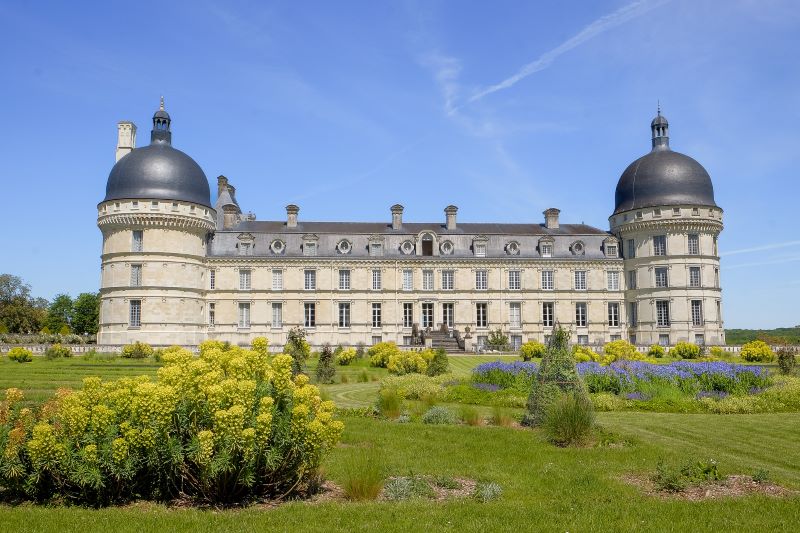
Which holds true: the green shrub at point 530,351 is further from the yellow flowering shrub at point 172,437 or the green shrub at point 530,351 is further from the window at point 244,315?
the yellow flowering shrub at point 172,437

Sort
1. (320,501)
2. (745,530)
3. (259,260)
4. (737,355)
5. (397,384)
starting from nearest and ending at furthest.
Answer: (745,530) → (320,501) → (397,384) → (737,355) → (259,260)

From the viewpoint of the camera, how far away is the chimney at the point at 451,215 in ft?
181

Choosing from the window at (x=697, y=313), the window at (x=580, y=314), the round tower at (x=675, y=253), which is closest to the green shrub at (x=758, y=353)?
A: the round tower at (x=675, y=253)

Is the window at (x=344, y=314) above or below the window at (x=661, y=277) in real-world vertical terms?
below

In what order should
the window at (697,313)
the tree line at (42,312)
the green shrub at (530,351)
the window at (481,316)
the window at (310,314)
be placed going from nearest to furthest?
1. the green shrub at (530,351)
2. the window at (697,313)
3. the window at (310,314)
4. the window at (481,316)
5. the tree line at (42,312)

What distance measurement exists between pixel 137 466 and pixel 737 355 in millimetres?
41375

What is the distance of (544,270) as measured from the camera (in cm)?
5362

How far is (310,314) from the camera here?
52.1 meters

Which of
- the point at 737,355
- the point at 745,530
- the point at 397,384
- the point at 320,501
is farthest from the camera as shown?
the point at 737,355

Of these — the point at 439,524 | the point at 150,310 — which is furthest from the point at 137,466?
the point at 150,310

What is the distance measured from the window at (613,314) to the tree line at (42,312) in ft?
176

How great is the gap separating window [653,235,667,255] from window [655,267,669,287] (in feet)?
4.21

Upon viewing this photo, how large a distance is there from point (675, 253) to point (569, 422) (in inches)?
1669

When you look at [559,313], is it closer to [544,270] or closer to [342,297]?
[544,270]
